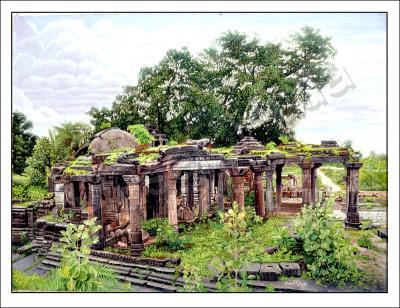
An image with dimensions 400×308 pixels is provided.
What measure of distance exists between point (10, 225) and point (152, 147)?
105 inches

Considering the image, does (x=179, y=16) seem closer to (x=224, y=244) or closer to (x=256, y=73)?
(x=256, y=73)

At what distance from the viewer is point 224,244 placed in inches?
254

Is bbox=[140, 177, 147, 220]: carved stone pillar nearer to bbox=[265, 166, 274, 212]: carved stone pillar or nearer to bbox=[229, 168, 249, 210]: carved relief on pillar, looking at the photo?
bbox=[229, 168, 249, 210]: carved relief on pillar

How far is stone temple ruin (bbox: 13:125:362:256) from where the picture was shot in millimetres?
6852

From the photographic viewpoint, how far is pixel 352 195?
7.05 meters

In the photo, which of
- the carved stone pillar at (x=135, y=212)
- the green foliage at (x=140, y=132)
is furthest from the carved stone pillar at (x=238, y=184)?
the carved stone pillar at (x=135, y=212)

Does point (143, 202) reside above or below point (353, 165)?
below

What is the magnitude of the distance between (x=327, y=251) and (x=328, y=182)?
1824mm

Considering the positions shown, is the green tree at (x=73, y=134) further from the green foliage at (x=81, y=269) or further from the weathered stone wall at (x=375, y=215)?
the weathered stone wall at (x=375, y=215)

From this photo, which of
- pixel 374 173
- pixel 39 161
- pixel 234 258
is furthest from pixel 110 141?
pixel 374 173

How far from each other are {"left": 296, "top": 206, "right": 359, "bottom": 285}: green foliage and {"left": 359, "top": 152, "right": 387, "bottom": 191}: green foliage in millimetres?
917

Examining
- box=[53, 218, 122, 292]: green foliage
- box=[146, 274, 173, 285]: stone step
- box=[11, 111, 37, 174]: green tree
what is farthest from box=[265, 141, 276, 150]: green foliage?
box=[11, 111, 37, 174]: green tree

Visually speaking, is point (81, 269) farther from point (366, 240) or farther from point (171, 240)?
point (366, 240)

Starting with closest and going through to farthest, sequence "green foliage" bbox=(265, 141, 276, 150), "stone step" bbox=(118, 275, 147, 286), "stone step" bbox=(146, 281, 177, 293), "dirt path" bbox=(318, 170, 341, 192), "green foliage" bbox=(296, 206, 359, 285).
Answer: "green foliage" bbox=(296, 206, 359, 285) < "stone step" bbox=(146, 281, 177, 293) < "stone step" bbox=(118, 275, 147, 286) < "green foliage" bbox=(265, 141, 276, 150) < "dirt path" bbox=(318, 170, 341, 192)
